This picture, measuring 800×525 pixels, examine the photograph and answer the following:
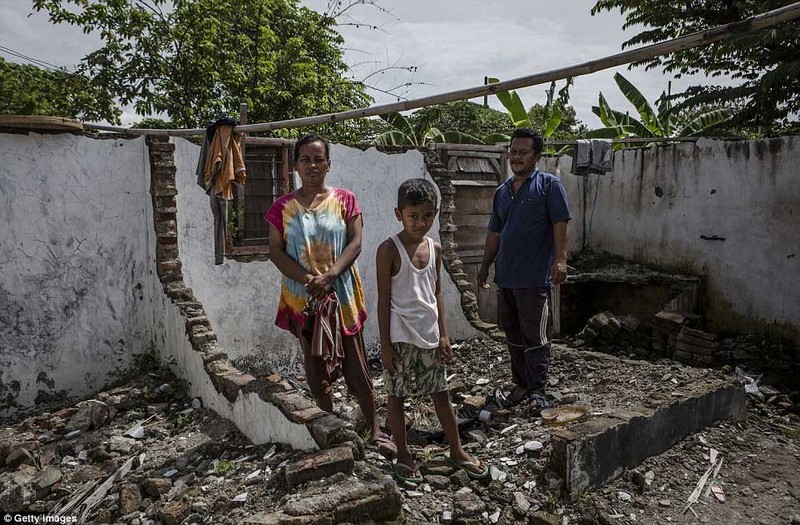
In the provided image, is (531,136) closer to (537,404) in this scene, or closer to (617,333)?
(537,404)

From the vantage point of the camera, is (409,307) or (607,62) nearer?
(607,62)

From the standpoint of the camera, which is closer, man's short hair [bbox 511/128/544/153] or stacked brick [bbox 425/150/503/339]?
man's short hair [bbox 511/128/544/153]

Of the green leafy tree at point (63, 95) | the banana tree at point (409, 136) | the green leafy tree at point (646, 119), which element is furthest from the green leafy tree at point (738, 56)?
the green leafy tree at point (63, 95)

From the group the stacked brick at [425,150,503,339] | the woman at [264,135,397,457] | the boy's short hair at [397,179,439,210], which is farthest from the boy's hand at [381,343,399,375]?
the stacked brick at [425,150,503,339]

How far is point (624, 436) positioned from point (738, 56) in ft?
31.2

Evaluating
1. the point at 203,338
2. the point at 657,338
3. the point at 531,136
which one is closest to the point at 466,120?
the point at 657,338

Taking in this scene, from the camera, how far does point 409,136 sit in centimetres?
1105

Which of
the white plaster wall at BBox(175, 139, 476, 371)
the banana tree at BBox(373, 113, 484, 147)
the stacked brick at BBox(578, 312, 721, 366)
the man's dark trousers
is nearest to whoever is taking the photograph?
the man's dark trousers

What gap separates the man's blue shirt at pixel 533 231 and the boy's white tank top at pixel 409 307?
1262 mm

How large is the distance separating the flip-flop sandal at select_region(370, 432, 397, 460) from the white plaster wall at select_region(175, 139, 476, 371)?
2.48 m

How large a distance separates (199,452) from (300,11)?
10340 mm

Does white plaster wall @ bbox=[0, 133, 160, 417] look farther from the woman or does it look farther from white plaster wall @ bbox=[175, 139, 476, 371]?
the woman

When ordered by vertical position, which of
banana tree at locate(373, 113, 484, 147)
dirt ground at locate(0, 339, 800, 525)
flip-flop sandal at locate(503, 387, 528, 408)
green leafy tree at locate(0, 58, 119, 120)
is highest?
green leafy tree at locate(0, 58, 119, 120)

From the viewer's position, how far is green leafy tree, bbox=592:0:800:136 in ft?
26.5
